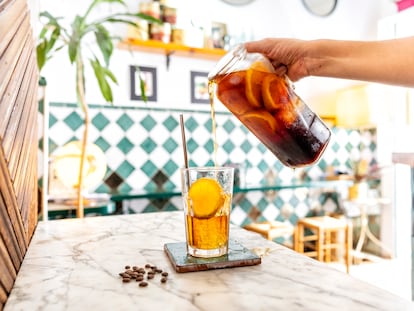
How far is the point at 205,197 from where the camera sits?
901 mm

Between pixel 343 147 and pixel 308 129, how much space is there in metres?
3.67

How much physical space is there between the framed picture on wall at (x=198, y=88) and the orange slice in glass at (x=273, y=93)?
2920 millimetres

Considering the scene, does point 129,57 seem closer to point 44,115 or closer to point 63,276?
point 44,115

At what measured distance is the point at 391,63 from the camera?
100cm

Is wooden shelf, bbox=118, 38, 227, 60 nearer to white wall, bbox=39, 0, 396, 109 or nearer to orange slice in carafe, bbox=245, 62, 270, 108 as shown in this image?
white wall, bbox=39, 0, 396, 109

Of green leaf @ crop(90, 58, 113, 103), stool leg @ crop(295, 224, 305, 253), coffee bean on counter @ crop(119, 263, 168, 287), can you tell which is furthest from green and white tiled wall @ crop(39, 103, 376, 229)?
coffee bean on counter @ crop(119, 263, 168, 287)

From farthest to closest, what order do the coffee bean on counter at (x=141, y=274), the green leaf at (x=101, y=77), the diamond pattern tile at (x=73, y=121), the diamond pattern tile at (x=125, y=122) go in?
the diamond pattern tile at (x=125, y=122)
the diamond pattern tile at (x=73, y=121)
the green leaf at (x=101, y=77)
the coffee bean on counter at (x=141, y=274)

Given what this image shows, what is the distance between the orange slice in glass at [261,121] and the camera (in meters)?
0.92

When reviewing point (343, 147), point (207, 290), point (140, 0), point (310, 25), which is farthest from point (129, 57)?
point (207, 290)

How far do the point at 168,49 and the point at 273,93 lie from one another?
282 centimetres

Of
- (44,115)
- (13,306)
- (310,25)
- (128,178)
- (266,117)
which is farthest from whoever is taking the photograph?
(310,25)

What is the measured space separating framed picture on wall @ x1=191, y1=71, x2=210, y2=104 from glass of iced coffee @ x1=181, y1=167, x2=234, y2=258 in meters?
2.97

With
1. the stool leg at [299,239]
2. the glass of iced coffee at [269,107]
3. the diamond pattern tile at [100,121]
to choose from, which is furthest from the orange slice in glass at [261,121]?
the stool leg at [299,239]

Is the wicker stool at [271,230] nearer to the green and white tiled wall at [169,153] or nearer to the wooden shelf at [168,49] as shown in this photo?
the green and white tiled wall at [169,153]
